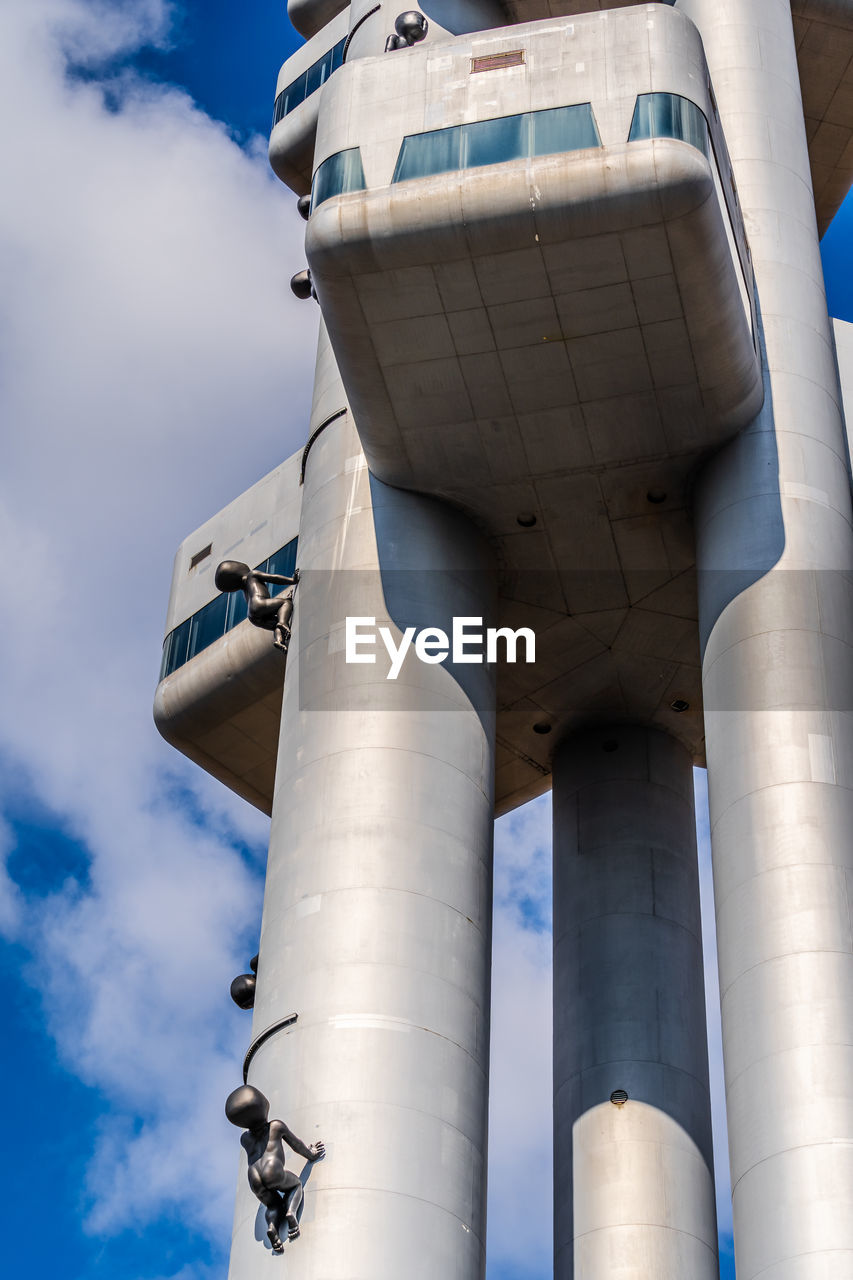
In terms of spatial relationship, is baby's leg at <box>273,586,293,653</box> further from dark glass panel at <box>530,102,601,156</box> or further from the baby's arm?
the baby's arm

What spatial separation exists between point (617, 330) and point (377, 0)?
15030mm

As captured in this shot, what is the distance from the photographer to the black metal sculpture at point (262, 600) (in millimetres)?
31844

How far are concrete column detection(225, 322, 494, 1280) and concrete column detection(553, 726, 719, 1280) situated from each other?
19.2ft

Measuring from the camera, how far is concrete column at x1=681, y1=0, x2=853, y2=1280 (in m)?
23.4

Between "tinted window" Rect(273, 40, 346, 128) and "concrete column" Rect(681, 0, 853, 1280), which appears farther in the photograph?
"tinted window" Rect(273, 40, 346, 128)

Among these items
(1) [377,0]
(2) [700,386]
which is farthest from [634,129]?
(1) [377,0]

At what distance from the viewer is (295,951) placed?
2700 cm

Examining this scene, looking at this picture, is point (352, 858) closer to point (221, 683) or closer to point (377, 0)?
point (221, 683)

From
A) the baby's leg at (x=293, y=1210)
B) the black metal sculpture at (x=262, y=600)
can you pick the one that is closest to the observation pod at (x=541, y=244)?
the black metal sculpture at (x=262, y=600)

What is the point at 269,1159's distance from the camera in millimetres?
23844

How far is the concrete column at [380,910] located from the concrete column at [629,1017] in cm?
584

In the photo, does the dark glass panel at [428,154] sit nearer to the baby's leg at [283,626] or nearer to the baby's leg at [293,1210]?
the baby's leg at [283,626]

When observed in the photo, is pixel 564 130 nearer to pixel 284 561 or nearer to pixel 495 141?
pixel 495 141

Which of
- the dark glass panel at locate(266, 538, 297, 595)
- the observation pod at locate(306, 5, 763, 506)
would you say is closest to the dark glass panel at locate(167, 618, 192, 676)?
the dark glass panel at locate(266, 538, 297, 595)
